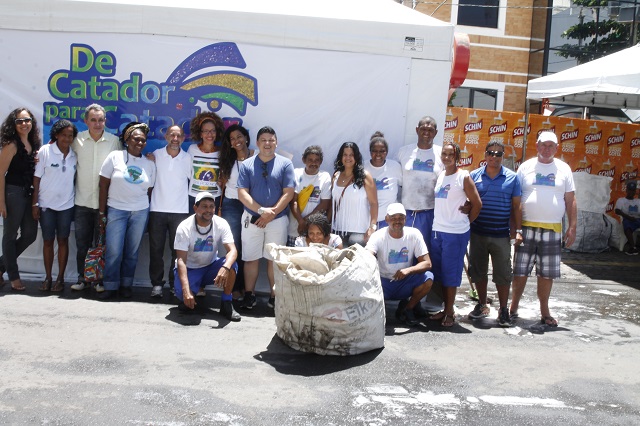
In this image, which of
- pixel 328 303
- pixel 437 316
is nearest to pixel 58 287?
pixel 328 303

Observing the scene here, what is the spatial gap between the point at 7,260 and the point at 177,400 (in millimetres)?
3405

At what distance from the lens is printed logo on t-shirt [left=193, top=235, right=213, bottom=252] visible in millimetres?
6301

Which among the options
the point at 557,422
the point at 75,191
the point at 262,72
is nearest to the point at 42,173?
the point at 75,191

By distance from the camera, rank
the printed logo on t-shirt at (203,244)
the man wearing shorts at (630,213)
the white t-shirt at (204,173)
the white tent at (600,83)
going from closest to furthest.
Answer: the printed logo on t-shirt at (203,244) → the white t-shirt at (204,173) → the white tent at (600,83) → the man wearing shorts at (630,213)

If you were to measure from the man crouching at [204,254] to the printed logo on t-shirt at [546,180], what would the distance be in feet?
9.60

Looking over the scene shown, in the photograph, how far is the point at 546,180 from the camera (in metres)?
6.43

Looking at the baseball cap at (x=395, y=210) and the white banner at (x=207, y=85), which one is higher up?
the white banner at (x=207, y=85)

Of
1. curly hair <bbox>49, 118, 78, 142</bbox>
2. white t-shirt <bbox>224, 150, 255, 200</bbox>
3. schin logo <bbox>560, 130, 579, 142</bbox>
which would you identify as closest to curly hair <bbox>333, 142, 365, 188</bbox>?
white t-shirt <bbox>224, 150, 255, 200</bbox>

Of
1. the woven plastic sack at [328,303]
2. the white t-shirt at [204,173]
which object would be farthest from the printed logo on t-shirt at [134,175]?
the woven plastic sack at [328,303]

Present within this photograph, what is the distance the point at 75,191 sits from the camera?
6816 mm

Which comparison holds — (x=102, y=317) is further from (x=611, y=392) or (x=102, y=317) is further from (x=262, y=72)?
(x=611, y=392)

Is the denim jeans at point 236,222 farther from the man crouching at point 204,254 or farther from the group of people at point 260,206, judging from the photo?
the man crouching at point 204,254

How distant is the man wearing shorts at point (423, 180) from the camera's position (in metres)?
6.72

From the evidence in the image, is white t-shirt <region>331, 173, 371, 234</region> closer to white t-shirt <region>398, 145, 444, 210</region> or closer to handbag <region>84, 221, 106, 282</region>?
white t-shirt <region>398, 145, 444, 210</region>
